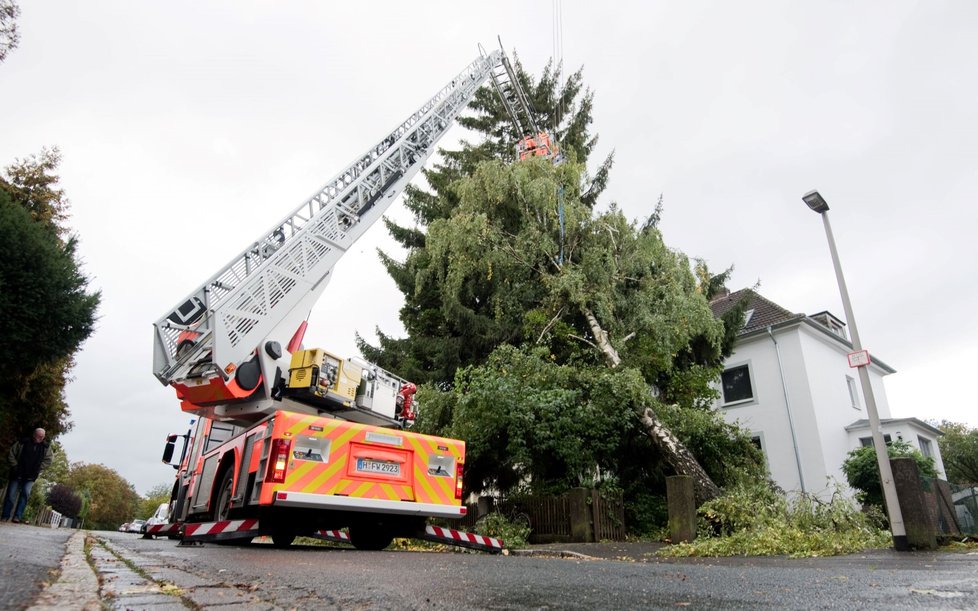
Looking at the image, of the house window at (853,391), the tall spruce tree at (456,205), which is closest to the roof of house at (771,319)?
the house window at (853,391)

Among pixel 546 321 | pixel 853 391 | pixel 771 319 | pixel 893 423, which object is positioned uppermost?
pixel 771 319

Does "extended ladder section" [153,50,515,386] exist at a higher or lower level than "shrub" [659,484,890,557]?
higher

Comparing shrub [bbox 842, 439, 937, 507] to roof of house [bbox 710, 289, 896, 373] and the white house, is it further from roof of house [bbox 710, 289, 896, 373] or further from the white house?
roof of house [bbox 710, 289, 896, 373]

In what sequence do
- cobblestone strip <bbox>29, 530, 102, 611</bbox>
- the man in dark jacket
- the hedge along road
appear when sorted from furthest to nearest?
1. the man in dark jacket
2. the hedge along road
3. cobblestone strip <bbox>29, 530, 102, 611</bbox>

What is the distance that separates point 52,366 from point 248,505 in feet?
43.9

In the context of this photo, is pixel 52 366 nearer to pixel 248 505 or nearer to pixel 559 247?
pixel 248 505

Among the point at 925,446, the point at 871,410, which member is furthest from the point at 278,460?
the point at 925,446

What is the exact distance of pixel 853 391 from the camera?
25156 millimetres

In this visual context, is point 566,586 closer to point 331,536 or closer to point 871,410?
point 331,536

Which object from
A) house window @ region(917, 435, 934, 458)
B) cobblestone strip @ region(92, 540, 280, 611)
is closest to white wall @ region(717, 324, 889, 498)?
house window @ region(917, 435, 934, 458)

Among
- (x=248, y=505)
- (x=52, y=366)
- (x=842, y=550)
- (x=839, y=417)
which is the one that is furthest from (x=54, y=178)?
(x=839, y=417)

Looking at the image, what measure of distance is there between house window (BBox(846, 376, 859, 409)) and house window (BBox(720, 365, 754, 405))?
446 centimetres

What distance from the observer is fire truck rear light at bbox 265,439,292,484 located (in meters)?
6.96

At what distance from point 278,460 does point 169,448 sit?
23.5ft
